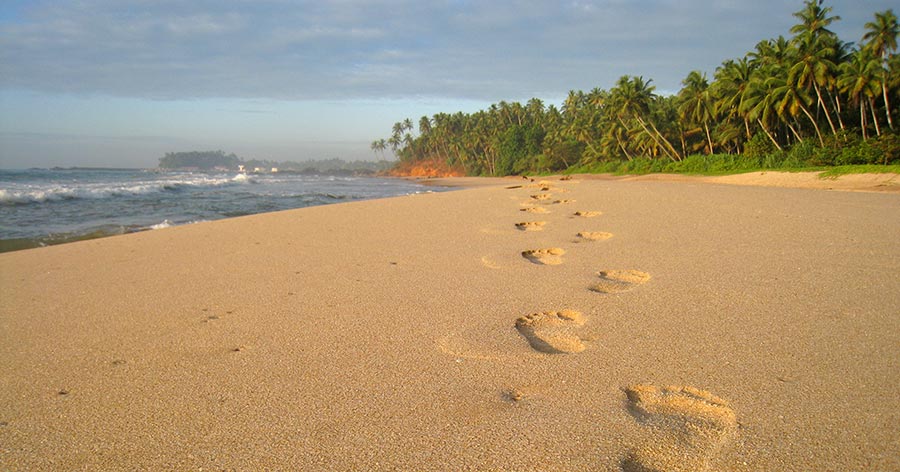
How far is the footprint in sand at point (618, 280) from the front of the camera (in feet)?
10.6

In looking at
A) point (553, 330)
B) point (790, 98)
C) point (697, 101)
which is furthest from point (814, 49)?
point (553, 330)

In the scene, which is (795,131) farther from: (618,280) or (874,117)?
(618,280)

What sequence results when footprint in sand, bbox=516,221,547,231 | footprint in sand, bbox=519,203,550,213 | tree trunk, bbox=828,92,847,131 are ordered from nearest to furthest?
footprint in sand, bbox=516,221,547,231 → footprint in sand, bbox=519,203,550,213 → tree trunk, bbox=828,92,847,131

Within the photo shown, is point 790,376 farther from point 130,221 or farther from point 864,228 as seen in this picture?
point 130,221

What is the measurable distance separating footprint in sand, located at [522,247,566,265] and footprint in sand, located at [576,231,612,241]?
69cm

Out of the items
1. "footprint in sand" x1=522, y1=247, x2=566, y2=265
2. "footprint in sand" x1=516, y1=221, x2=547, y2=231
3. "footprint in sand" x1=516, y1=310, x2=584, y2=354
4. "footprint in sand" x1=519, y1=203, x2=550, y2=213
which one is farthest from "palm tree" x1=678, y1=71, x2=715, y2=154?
"footprint in sand" x1=516, y1=310, x2=584, y2=354

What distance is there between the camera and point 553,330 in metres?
2.54

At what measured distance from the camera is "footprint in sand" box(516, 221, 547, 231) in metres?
5.86

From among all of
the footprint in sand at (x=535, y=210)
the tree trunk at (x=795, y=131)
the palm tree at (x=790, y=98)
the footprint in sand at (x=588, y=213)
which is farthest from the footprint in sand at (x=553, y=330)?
the tree trunk at (x=795, y=131)

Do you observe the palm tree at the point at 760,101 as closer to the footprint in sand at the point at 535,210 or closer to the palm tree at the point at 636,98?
the palm tree at the point at 636,98

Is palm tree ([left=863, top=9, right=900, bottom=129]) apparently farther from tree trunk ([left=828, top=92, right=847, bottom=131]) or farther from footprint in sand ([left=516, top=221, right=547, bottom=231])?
footprint in sand ([left=516, top=221, right=547, bottom=231])

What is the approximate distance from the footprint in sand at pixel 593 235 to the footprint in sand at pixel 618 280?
1.40m

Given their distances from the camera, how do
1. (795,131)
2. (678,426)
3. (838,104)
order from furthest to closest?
(795,131), (838,104), (678,426)

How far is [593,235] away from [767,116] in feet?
83.7
